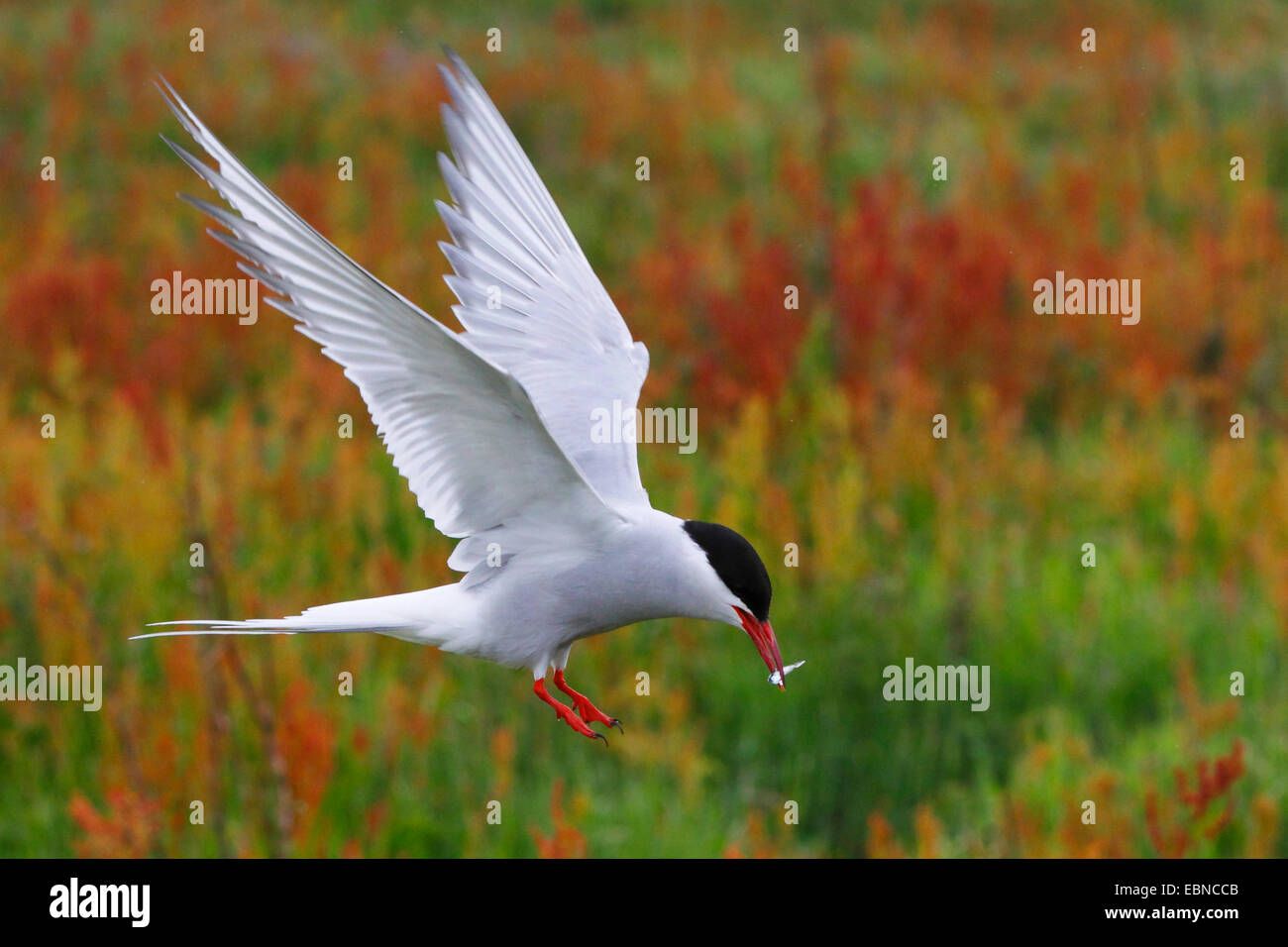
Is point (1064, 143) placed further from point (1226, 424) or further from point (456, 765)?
point (456, 765)

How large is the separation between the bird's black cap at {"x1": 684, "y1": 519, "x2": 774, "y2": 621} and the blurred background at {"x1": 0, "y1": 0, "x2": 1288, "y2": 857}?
119 cm

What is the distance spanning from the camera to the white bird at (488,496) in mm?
2832

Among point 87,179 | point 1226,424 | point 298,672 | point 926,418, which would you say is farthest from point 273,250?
point 87,179

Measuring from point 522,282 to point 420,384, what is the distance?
92 centimetres

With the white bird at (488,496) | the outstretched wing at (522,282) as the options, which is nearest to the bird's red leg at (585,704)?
the white bird at (488,496)

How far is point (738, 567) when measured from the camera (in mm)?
3025

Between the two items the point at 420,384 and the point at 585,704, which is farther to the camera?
the point at 585,704

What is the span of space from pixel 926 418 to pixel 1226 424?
186 cm

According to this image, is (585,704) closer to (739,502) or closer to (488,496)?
(488,496)

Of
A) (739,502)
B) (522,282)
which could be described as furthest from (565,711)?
(739,502)

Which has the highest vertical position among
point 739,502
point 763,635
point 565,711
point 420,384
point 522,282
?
point 522,282

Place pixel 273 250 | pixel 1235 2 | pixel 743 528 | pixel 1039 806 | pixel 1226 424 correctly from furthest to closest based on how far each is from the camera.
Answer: pixel 1235 2
pixel 1226 424
pixel 743 528
pixel 1039 806
pixel 273 250

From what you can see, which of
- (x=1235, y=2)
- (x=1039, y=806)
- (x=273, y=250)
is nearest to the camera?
(x=273, y=250)

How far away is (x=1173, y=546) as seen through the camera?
632cm
